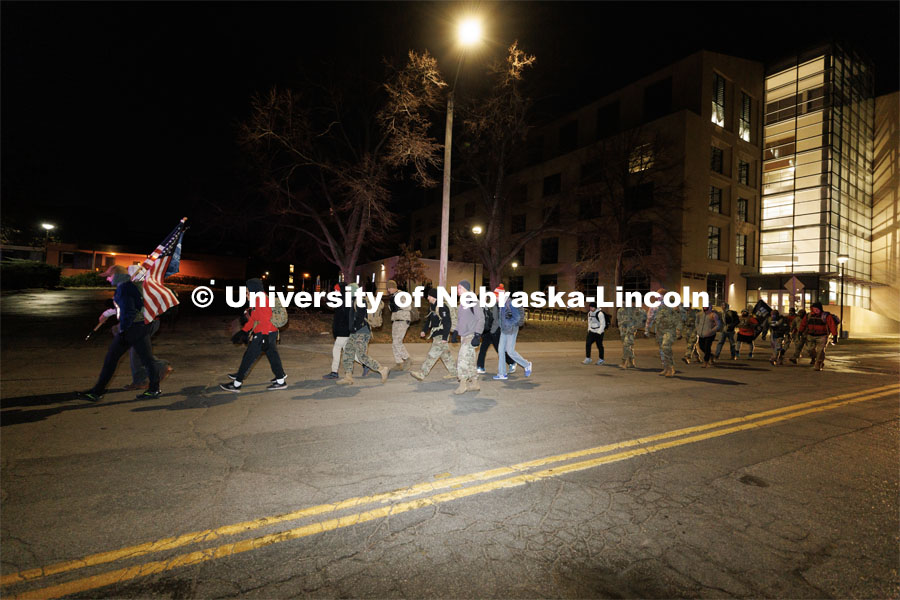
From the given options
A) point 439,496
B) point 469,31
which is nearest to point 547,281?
point 469,31

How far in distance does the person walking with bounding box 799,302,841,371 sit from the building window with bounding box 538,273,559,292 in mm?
23196

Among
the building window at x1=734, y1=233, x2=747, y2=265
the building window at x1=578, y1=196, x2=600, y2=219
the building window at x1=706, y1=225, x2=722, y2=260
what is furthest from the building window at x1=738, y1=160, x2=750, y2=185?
the building window at x1=578, y1=196, x2=600, y2=219

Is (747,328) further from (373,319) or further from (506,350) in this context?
(373,319)

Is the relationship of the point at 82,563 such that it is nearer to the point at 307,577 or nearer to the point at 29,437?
the point at 307,577

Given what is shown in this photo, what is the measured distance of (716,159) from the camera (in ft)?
96.8

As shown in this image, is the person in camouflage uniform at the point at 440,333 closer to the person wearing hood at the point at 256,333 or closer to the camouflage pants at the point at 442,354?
the camouflage pants at the point at 442,354

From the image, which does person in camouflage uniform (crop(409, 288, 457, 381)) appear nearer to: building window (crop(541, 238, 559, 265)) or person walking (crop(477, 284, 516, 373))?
person walking (crop(477, 284, 516, 373))

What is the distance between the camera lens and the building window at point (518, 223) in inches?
1518

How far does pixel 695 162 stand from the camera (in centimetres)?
2703

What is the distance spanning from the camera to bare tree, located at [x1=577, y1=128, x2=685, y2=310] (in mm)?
24297

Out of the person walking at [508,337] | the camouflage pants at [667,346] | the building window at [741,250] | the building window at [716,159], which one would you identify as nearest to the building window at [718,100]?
the building window at [716,159]

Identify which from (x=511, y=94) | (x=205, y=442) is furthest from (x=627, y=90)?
(x=205, y=442)

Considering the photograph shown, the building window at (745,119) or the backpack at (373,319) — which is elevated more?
the building window at (745,119)

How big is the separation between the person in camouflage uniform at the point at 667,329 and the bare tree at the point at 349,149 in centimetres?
910
